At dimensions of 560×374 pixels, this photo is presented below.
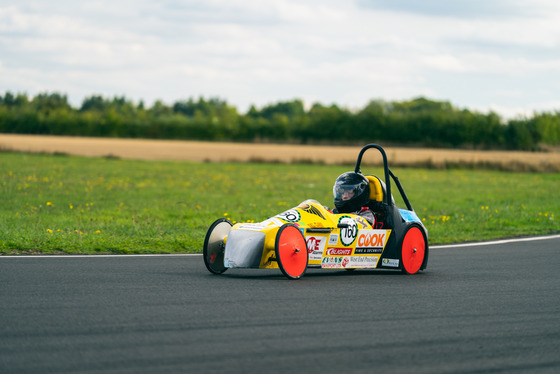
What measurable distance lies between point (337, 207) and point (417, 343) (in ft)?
15.7

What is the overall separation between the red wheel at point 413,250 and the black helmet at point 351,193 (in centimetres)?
78

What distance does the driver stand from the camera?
35.7 feet

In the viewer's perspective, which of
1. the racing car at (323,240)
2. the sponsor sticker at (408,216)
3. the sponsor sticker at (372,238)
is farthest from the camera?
the sponsor sticker at (408,216)

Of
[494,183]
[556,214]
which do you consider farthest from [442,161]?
[556,214]

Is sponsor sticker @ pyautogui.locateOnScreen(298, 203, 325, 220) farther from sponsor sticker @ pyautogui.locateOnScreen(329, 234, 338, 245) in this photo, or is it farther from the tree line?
the tree line

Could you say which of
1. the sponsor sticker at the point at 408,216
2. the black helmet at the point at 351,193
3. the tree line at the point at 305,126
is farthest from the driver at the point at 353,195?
the tree line at the point at 305,126

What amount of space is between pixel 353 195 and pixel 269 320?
161 inches

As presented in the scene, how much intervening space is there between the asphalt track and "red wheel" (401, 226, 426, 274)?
0.20 metres

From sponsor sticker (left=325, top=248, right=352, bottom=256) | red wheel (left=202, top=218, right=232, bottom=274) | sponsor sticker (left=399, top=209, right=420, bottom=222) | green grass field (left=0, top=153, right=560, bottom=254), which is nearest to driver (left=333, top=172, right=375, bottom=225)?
sponsor sticker (left=399, top=209, right=420, bottom=222)

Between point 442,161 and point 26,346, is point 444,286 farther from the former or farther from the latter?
point 442,161

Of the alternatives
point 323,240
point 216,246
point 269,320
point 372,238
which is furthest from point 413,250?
point 269,320

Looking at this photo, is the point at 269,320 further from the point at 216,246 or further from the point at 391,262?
the point at 391,262

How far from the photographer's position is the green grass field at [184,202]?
14680 mm

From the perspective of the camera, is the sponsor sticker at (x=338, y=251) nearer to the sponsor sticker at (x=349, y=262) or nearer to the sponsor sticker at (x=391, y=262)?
the sponsor sticker at (x=349, y=262)
